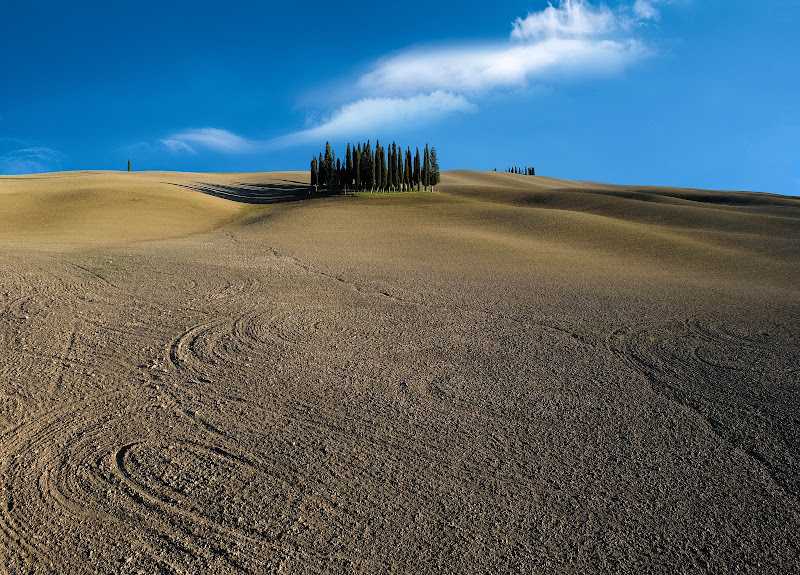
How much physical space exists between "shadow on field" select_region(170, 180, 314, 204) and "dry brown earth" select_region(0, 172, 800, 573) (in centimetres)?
3375

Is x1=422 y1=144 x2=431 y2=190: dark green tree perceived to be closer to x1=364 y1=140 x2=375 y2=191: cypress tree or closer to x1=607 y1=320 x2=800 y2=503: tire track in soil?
x1=364 y1=140 x2=375 y2=191: cypress tree

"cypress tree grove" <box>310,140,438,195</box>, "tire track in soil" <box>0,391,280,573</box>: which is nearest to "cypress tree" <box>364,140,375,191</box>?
"cypress tree grove" <box>310,140,438,195</box>

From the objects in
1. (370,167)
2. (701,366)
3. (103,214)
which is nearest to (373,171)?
(370,167)

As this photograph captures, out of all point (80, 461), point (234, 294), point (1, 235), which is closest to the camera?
point (80, 461)

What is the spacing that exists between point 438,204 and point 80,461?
125ft

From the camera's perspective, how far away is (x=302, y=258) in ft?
63.7

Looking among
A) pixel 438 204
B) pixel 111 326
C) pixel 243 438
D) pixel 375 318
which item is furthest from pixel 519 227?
pixel 243 438

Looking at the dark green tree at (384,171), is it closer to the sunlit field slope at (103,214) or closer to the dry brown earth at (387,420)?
the sunlit field slope at (103,214)

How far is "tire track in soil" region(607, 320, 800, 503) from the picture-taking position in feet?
24.0

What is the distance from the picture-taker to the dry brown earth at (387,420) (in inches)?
201

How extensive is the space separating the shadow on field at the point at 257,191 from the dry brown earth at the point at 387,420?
33749 millimetres

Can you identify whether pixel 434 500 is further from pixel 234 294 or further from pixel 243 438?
pixel 234 294

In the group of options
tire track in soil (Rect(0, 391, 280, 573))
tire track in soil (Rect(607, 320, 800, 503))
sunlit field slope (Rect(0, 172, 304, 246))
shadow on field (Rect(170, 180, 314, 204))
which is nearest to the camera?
tire track in soil (Rect(0, 391, 280, 573))

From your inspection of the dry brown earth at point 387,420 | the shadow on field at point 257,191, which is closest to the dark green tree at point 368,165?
the shadow on field at point 257,191
